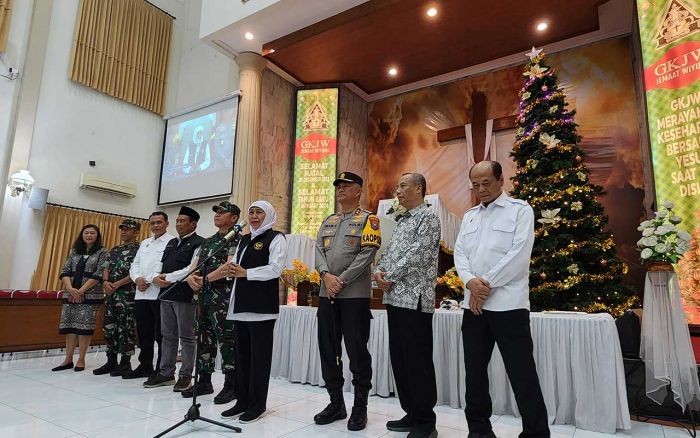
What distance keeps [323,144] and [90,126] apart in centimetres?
476

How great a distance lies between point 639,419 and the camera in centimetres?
317

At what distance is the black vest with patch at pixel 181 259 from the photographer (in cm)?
364

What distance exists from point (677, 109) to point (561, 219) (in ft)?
4.93

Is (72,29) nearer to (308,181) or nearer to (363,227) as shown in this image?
(308,181)

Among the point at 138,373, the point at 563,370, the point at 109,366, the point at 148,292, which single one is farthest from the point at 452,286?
the point at 109,366

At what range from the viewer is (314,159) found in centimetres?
801

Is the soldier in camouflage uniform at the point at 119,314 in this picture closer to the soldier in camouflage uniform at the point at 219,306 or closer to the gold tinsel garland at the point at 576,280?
the soldier in camouflage uniform at the point at 219,306

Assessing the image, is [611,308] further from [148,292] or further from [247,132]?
[247,132]

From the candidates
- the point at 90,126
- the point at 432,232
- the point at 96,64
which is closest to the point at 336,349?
the point at 432,232

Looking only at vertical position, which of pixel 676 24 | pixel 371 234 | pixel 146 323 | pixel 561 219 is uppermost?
pixel 676 24

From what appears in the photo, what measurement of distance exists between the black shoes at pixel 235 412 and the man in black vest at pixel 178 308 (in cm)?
93

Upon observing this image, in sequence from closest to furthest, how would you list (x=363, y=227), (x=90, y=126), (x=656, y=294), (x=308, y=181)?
(x=363, y=227)
(x=656, y=294)
(x=308, y=181)
(x=90, y=126)

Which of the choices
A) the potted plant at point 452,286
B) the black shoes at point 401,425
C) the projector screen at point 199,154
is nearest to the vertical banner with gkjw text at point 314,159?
the projector screen at point 199,154

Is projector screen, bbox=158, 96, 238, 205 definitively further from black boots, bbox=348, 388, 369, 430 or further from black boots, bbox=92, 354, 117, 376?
black boots, bbox=348, 388, 369, 430
